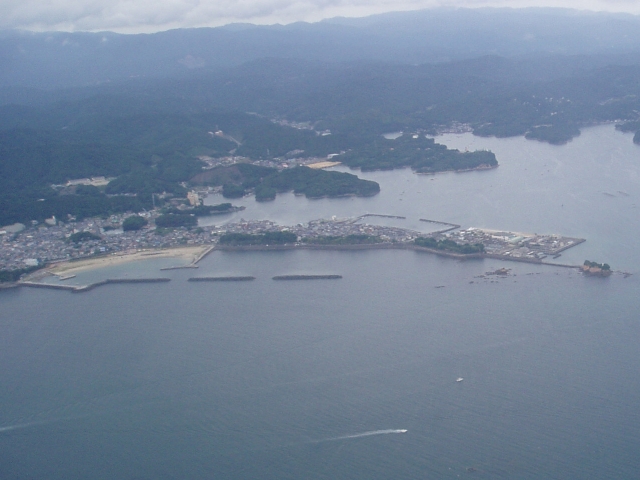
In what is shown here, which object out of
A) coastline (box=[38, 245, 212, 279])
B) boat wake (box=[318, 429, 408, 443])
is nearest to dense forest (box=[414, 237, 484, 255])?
coastline (box=[38, 245, 212, 279])

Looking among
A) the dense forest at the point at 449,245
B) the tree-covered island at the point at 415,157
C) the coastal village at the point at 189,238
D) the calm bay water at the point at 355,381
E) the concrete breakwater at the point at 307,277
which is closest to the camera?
the calm bay water at the point at 355,381

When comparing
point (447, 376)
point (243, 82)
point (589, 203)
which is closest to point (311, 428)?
point (447, 376)

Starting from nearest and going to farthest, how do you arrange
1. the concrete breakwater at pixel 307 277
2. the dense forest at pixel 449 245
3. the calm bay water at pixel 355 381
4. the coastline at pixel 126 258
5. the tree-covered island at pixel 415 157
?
the calm bay water at pixel 355 381 < the concrete breakwater at pixel 307 277 < the dense forest at pixel 449 245 < the coastline at pixel 126 258 < the tree-covered island at pixel 415 157

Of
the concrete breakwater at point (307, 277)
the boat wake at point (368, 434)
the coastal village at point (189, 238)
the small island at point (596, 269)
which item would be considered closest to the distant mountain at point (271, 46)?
the coastal village at point (189, 238)

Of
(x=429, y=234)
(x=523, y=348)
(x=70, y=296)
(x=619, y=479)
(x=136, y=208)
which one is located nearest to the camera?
(x=619, y=479)

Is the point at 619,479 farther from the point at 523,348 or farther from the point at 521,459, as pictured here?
the point at 523,348

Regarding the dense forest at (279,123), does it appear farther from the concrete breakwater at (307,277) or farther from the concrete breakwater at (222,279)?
the concrete breakwater at (307,277)

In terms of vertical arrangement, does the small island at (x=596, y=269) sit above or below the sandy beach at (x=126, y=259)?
above

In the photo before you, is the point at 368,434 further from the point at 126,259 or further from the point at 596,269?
the point at 126,259
